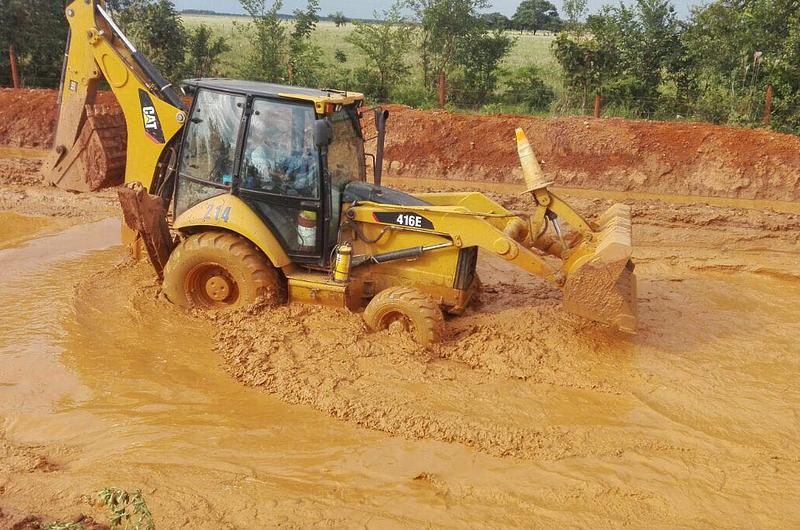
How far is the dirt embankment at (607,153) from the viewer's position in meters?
12.8

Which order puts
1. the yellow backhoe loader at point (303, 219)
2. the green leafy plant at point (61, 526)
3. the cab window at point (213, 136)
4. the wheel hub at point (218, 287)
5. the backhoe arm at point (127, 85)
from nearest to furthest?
1. the green leafy plant at point (61, 526)
2. the yellow backhoe loader at point (303, 219)
3. the cab window at point (213, 136)
4. the wheel hub at point (218, 287)
5. the backhoe arm at point (127, 85)

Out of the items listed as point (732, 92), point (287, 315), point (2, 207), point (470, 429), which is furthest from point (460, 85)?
point (470, 429)

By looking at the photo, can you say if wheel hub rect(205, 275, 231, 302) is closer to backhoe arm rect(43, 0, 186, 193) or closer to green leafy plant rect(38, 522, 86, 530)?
backhoe arm rect(43, 0, 186, 193)

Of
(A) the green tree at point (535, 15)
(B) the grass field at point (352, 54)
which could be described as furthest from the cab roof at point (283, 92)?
(A) the green tree at point (535, 15)

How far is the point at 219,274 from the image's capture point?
627 centimetres

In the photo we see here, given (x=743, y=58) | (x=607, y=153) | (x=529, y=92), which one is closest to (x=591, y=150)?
(x=607, y=153)

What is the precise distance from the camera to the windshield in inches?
235

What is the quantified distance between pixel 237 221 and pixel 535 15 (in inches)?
2123

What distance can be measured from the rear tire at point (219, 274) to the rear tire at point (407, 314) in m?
0.99

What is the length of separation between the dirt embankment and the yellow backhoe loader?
23.9 ft

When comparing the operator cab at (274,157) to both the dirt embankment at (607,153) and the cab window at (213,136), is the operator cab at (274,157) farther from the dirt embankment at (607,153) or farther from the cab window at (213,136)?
the dirt embankment at (607,153)

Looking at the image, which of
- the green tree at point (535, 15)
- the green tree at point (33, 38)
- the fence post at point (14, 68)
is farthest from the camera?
the green tree at point (535, 15)

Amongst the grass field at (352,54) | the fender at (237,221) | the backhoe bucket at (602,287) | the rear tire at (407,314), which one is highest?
the grass field at (352,54)

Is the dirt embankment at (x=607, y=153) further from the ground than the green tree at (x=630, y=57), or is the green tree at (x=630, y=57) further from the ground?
the green tree at (x=630, y=57)
